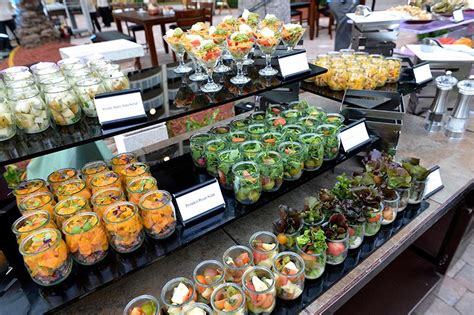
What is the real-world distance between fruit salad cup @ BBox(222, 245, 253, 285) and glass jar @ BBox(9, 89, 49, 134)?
618mm

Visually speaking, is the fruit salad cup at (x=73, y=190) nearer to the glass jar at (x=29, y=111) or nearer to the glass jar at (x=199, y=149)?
the glass jar at (x=29, y=111)

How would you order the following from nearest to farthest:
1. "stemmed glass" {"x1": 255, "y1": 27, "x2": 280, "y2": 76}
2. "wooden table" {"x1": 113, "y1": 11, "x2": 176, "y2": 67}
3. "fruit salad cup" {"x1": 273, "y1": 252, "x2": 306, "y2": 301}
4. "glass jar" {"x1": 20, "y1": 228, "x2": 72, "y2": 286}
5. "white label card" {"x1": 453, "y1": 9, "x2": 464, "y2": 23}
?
"glass jar" {"x1": 20, "y1": 228, "x2": 72, "y2": 286} → "fruit salad cup" {"x1": 273, "y1": 252, "x2": 306, "y2": 301} → "stemmed glass" {"x1": 255, "y1": 27, "x2": 280, "y2": 76} → "white label card" {"x1": 453, "y1": 9, "x2": 464, "y2": 23} → "wooden table" {"x1": 113, "y1": 11, "x2": 176, "y2": 67}

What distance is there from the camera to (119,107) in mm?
898

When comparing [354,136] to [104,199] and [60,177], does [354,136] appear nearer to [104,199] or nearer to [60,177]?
[104,199]

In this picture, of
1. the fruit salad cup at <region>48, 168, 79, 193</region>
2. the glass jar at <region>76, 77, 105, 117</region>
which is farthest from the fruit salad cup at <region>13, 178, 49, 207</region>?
the glass jar at <region>76, 77, 105, 117</region>

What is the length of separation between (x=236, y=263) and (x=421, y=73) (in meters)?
1.36

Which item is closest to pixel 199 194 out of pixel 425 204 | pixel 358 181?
pixel 358 181

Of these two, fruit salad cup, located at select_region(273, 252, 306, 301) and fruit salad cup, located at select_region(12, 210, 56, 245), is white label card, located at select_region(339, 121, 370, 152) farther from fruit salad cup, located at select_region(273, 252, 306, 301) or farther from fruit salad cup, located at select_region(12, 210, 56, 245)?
fruit salad cup, located at select_region(12, 210, 56, 245)

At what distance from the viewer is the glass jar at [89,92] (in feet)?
3.02

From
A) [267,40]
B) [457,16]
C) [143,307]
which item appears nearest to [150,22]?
[457,16]

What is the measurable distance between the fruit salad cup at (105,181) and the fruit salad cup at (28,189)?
15 centimetres

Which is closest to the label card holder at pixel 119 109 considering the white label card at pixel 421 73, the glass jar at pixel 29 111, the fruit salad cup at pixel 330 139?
the glass jar at pixel 29 111

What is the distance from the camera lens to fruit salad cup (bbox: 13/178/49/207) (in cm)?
93

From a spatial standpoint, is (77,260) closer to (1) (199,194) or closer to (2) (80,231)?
(2) (80,231)
